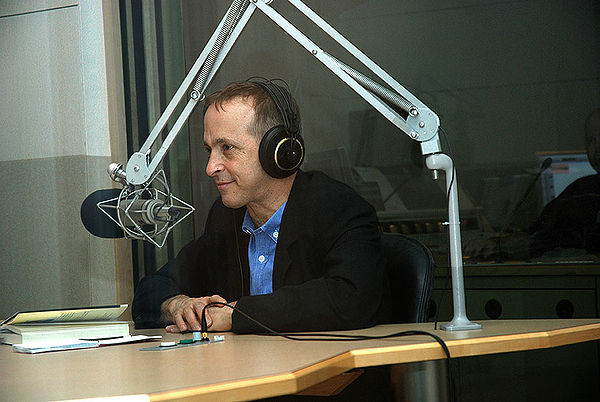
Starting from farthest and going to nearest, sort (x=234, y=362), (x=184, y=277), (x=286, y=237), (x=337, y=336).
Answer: (x=184, y=277) → (x=286, y=237) → (x=337, y=336) → (x=234, y=362)

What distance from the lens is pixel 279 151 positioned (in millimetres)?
1487

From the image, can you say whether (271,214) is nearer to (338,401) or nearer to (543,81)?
(338,401)

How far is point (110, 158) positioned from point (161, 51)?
0.33 m

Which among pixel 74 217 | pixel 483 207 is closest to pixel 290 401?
pixel 483 207

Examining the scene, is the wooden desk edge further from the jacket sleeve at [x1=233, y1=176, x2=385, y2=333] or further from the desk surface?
the jacket sleeve at [x1=233, y1=176, x2=385, y2=333]

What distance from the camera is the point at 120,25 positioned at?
6.65 ft

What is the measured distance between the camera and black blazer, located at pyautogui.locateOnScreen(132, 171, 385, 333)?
1322 mm

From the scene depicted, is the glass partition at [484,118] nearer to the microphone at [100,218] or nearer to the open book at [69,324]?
the microphone at [100,218]

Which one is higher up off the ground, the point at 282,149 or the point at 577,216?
the point at 282,149

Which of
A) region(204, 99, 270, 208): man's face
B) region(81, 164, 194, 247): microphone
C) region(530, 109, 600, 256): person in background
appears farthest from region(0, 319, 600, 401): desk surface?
region(530, 109, 600, 256): person in background

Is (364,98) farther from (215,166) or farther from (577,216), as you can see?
(577,216)

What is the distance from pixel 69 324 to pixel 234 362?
1.64 feet

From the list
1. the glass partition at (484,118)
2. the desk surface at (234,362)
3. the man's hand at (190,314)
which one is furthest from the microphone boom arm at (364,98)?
the glass partition at (484,118)

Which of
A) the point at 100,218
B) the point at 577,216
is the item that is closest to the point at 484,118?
the point at 577,216
